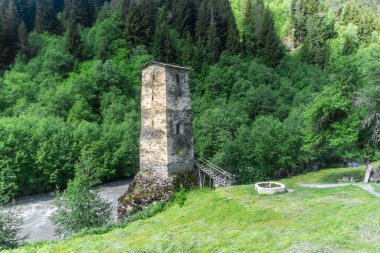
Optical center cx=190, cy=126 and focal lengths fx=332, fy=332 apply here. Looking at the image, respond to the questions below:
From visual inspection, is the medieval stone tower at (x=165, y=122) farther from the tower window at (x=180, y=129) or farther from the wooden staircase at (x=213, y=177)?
the wooden staircase at (x=213, y=177)

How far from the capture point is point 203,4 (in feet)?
278

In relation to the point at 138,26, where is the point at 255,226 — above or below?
below

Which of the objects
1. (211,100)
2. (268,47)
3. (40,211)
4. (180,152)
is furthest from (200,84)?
(40,211)

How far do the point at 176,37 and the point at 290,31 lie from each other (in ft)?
116

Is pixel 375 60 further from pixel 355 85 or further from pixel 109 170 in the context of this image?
pixel 109 170

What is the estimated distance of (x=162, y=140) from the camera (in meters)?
27.9

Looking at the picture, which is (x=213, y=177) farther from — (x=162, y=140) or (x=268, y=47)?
(x=268, y=47)

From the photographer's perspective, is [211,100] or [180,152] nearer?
[180,152]

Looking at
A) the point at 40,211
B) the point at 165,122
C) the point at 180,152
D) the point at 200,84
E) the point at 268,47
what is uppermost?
the point at 268,47

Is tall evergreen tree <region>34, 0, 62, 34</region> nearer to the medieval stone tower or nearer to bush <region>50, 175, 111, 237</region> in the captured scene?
the medieval stone tower

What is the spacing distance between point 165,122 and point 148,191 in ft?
19.4

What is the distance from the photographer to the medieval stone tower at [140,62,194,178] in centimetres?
2780

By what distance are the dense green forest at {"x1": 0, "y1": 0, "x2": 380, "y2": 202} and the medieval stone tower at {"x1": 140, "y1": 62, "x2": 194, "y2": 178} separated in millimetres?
5614

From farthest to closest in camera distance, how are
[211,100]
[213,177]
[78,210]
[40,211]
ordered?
1. [211,100]
2. [40,211]
3. [213,177]
4. [78,210]
